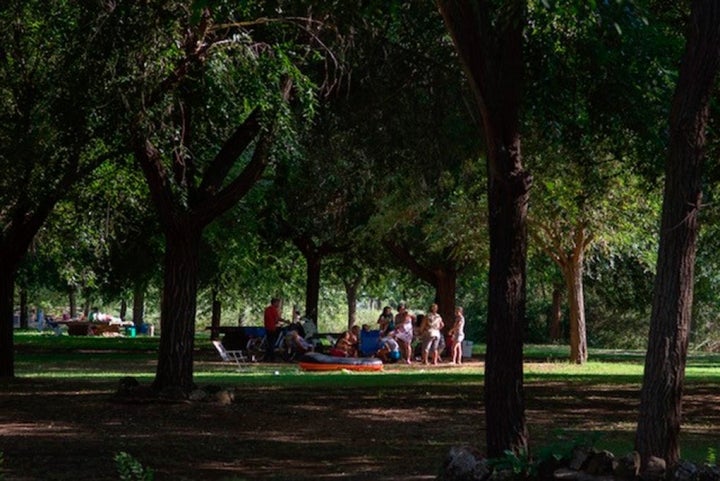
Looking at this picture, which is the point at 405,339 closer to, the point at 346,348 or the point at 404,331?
the point at 404,331

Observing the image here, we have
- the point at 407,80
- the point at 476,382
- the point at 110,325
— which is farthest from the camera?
the point at 110,325

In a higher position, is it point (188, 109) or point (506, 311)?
point (188, 109)

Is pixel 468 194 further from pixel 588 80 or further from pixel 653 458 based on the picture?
pixel 653 458

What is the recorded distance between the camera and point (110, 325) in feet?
203

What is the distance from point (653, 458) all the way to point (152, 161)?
34.1 ft

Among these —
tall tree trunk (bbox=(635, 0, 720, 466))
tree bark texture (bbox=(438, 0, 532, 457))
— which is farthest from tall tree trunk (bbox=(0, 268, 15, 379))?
tall tree trunk (bbox=(635, 0, 720, 466))

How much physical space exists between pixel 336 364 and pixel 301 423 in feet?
45.7

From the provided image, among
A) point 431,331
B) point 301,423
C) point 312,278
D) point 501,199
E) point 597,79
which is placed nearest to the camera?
point 501,199

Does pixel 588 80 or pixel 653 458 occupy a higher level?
pixel 588 80

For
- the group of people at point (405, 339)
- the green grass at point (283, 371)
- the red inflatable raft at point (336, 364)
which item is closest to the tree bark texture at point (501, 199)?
the green grass at point (283, 371)

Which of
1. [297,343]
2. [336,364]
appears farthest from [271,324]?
[336,364]

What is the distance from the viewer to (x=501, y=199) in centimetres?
1157

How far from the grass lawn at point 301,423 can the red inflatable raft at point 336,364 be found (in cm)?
171

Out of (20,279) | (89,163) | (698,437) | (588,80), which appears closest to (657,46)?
(588,80)
